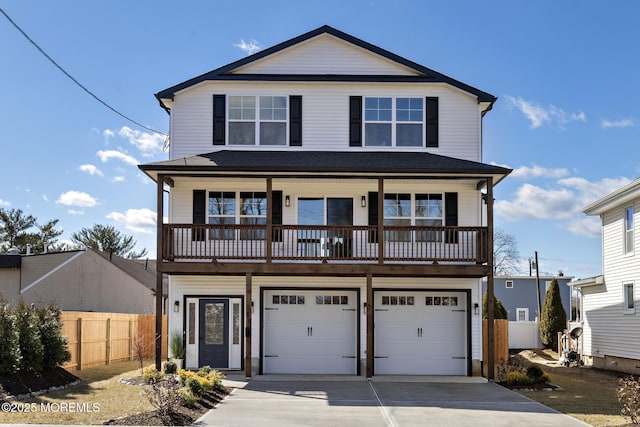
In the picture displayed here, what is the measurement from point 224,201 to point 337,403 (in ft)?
25.5

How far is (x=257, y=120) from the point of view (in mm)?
20828

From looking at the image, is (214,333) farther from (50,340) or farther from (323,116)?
(323,116)

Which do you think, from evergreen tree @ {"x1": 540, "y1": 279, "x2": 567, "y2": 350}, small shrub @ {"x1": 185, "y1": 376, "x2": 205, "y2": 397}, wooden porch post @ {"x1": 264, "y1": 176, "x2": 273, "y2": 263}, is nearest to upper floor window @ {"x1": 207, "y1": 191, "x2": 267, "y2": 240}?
wooden porch post @ {"x1": 264, "y1": 176, "x2": 273, "y2": 263}

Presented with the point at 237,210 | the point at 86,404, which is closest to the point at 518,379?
the point at 237,210

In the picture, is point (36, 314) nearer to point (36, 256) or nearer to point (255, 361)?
point (255, 361)

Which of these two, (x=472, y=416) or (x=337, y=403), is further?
(x=337, y=403)

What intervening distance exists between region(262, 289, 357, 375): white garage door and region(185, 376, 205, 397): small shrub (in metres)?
6.47

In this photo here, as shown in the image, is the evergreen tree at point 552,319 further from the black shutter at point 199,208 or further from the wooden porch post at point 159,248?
the wooden porch post at point 159,248

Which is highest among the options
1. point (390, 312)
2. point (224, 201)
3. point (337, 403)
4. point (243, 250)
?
point (224, 201)

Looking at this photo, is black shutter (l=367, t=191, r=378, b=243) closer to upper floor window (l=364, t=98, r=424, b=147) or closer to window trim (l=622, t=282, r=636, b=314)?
upper floor window (l=364, t=98, r=424, b=147)

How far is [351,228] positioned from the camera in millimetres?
18828

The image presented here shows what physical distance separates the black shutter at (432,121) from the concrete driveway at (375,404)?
6.74m

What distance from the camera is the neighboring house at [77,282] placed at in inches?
1224

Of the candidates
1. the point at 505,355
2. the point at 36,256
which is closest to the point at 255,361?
the point at 505,355
